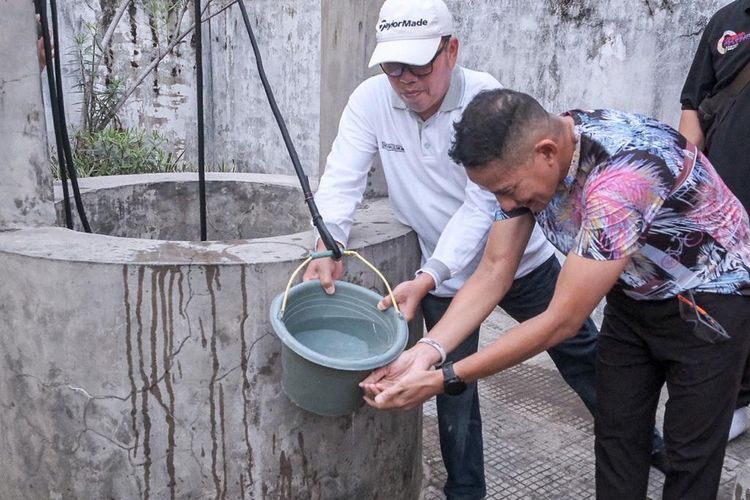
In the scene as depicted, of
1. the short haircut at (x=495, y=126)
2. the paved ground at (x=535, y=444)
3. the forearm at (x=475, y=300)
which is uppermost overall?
the short haircut at (x=495, y=126)

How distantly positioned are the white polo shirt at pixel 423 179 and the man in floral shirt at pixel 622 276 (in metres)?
0.15

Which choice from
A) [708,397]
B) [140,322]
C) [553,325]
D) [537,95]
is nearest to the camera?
[553,325]

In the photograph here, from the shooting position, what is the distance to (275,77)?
279 inches

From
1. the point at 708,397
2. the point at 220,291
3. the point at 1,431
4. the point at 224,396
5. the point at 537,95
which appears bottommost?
the point at 1,431

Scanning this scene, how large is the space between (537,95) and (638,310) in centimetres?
293

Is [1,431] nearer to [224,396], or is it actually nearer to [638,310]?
[224,396]

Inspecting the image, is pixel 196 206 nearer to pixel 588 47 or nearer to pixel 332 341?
pixel 332 341

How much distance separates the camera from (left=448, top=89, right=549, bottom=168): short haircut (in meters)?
1.80

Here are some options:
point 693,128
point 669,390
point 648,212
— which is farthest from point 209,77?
point 648,212

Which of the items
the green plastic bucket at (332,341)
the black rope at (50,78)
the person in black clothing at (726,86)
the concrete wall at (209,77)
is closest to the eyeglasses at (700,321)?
the green plastic bucket at (332,341)

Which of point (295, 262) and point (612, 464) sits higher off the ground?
point (295, 262)

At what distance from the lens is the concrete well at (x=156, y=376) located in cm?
226

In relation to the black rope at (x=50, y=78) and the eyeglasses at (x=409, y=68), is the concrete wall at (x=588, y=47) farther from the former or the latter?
the black rope at (x=50, y=78)

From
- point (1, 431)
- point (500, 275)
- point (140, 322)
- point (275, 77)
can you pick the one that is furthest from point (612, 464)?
point (275, 77)
